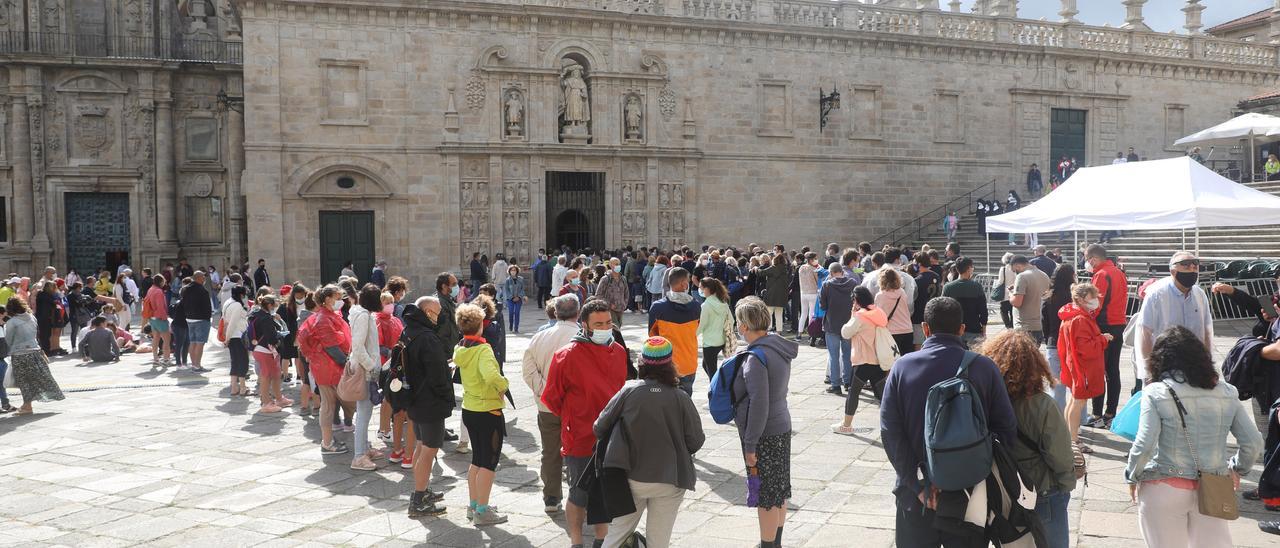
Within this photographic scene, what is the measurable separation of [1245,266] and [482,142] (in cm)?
1694

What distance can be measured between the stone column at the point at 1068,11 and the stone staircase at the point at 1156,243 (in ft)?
24.4

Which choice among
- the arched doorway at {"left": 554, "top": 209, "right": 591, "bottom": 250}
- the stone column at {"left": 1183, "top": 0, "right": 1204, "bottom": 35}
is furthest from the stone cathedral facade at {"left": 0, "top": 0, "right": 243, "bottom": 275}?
the stone column at {"left": 1183, "top": 0, "right": 1204, "bottom": 35}

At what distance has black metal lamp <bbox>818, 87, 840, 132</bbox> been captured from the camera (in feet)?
87.0

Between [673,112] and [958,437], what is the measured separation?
2215 centimetres

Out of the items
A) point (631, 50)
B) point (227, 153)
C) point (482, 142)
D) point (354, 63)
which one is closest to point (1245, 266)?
point (631, 50)

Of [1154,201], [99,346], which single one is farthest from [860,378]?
[99,346]

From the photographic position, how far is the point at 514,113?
23.9m

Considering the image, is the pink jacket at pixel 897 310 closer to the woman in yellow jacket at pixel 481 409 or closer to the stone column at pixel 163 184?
the woman in yellow jacket at pixel 481 409

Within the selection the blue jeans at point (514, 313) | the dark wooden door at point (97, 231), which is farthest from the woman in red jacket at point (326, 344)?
the dark wooden door at point (97, 231)

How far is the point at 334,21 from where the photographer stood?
22609 millimetres

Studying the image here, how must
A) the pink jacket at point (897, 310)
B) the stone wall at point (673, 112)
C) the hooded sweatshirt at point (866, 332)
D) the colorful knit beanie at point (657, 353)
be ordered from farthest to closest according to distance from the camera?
the stone wall at point (673, 112) → the pink jacket at point (897, 310) → the hooded sweatshirt at point (866, 332) → the colorful knit beanie at point (657, 353)

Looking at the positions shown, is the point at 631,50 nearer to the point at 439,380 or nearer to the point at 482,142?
the point at 482,142

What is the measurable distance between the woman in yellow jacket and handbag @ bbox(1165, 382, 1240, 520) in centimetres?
408

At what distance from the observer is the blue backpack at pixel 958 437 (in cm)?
400
